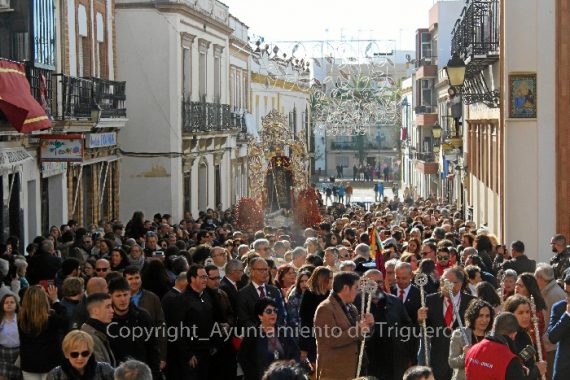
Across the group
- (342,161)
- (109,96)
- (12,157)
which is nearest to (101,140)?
(109,96)

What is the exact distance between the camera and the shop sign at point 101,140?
82.2 ft

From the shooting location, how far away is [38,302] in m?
9.76

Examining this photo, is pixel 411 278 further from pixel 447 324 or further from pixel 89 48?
pixel 89 48

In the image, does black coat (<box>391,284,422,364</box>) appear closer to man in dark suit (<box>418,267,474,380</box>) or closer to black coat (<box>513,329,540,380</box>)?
man in dark suit (<box>418,267,474,380</box>)

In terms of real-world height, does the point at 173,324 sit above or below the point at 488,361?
below

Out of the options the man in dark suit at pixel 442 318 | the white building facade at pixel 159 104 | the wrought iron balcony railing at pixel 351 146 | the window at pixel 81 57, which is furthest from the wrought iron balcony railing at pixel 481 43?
the wrought iron balcony railing at pixel 351 146

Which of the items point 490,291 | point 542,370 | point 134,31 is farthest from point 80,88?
point 542,370

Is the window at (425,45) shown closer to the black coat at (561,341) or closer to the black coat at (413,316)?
the black coat at (413,316)

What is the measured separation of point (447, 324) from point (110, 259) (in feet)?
16.4

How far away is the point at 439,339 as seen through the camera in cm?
1111

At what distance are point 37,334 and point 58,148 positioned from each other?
456 inches

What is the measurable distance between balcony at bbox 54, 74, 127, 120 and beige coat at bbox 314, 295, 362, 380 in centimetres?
1196

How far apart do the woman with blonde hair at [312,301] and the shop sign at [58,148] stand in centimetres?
1028

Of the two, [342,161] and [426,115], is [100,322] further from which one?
[342,161]
